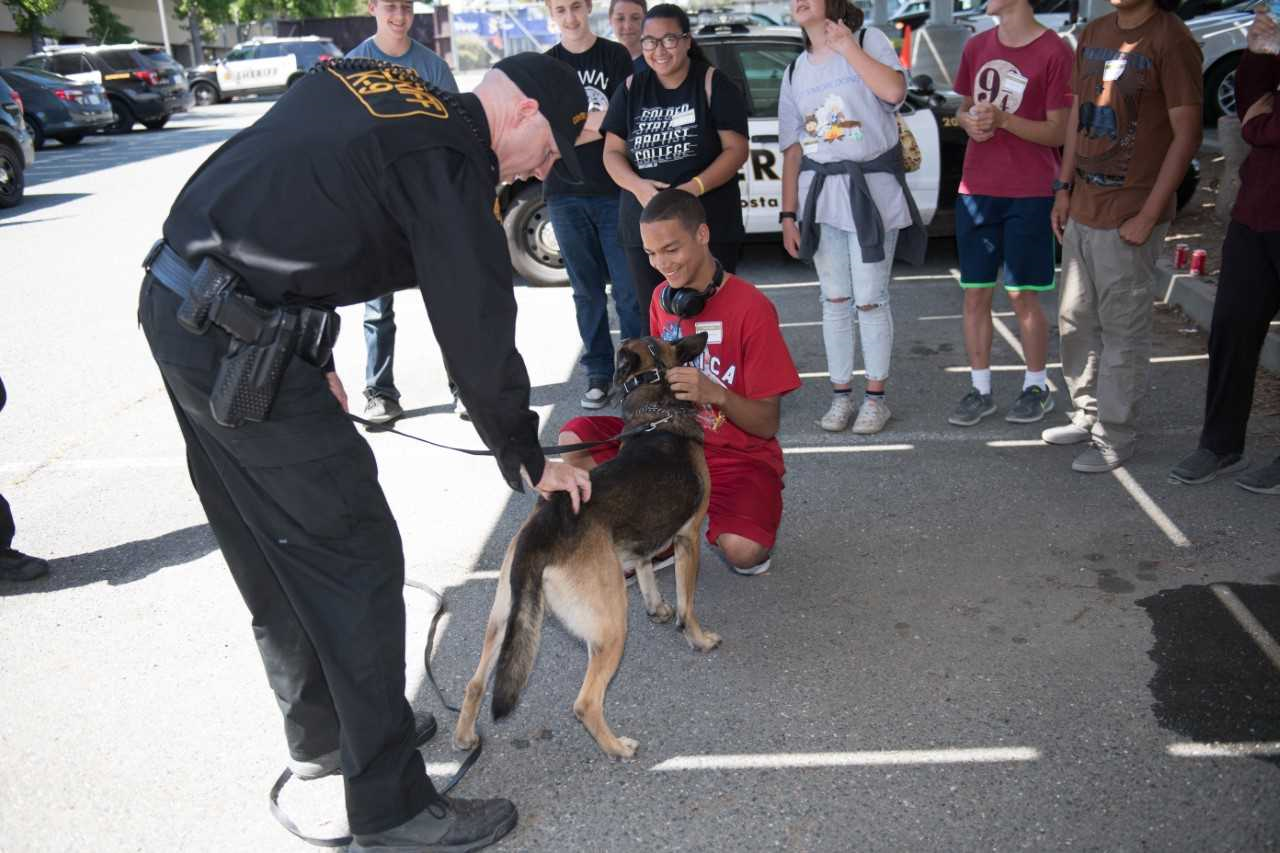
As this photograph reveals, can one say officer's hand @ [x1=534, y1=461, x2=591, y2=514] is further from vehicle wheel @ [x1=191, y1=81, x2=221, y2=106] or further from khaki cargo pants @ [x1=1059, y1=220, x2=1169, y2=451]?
vehicle wheel @ [x1=191, y1=81, x2=221, y2=106]

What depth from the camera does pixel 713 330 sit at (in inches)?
156

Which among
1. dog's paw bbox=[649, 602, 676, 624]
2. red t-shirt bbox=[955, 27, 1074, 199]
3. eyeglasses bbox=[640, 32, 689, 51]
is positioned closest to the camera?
dog's paw bbox=[649, 602, 676, 624]

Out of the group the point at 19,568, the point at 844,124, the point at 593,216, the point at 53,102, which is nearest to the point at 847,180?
the point at 844,124

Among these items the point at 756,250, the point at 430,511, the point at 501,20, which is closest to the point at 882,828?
the point at 430,511

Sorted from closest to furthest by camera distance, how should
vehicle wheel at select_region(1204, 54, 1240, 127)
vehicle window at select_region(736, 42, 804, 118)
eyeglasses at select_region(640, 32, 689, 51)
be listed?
eyeglasses at select_region(640, 32, 689, 51)
vehicle window at select_region(736, 42, 804, 118)
vehicle wheel at select_region(1204, 54, 1240, 127)

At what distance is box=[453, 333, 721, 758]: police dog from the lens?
9.20ft

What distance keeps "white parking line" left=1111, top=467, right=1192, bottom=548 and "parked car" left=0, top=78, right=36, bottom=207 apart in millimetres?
15591

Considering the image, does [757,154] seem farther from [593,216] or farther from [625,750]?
[625,750]

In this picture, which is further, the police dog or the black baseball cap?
the police dog

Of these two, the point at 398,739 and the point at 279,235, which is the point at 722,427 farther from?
the point at 279,235

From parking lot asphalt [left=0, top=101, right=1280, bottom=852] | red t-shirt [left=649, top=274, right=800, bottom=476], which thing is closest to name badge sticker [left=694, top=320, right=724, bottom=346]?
red t-shirt [left=649, top=274, right=800, bottom=476]

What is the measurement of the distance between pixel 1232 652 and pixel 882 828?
1480 millimetres

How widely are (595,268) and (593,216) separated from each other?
0.31 metres

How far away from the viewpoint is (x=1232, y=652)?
3.35m
